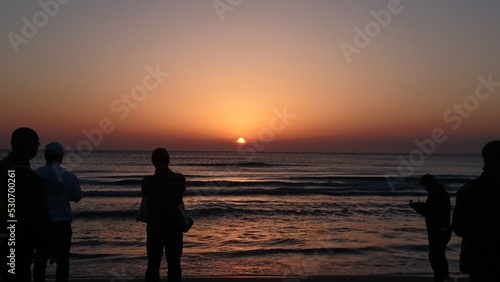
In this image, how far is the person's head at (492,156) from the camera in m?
3.81

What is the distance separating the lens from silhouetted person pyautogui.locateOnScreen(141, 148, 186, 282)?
556cm

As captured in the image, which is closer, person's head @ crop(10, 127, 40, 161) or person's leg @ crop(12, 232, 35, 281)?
person's leg @ crop(12, 232, 35, 281)

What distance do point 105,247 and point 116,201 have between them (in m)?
14.3

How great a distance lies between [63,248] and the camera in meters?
5.86

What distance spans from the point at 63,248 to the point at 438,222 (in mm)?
4689

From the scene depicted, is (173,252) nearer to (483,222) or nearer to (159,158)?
(159,158)

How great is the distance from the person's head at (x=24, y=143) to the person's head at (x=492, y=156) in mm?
3447

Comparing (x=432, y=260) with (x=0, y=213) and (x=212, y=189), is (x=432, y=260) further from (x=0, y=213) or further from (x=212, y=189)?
(x=212, y=189)

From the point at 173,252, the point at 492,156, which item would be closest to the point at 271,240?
the point at 173,252

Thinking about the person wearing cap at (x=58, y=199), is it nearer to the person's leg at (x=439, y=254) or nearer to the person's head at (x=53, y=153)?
the person's head at (x=53, y=153)

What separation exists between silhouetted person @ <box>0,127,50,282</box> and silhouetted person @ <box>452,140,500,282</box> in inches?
122

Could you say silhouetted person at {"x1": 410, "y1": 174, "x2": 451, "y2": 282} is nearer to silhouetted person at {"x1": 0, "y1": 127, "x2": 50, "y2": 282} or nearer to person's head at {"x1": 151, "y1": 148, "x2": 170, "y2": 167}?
person's head at {"x1": 151, "y1": 148, "x2": 170, "y2": 167}

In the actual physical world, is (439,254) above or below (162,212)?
below

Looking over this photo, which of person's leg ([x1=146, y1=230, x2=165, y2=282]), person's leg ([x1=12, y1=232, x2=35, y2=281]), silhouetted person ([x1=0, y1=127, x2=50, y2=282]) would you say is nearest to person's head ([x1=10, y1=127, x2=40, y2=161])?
silhouetted person ([x1=0, y1=127, x2=50, y2=282])
